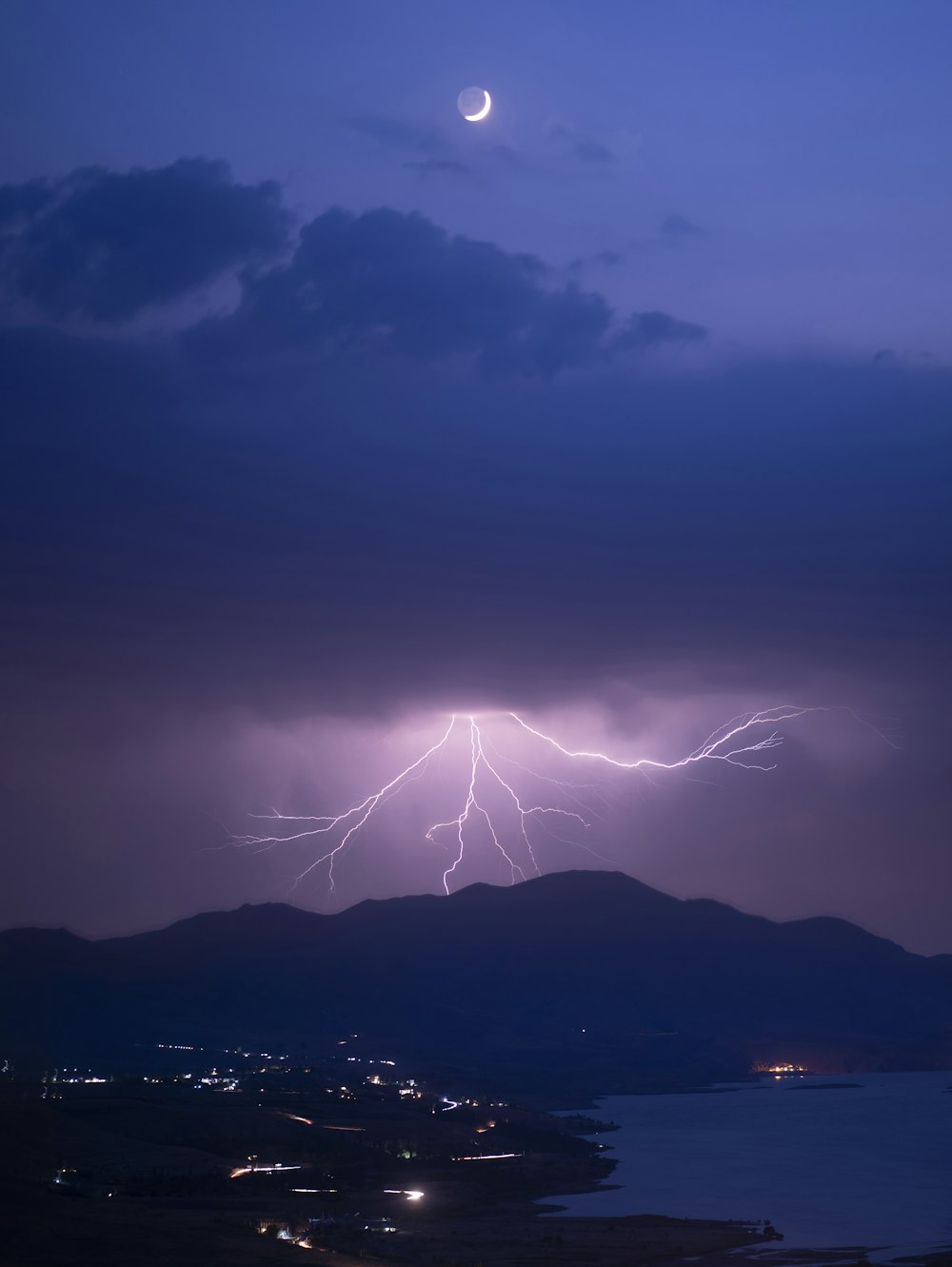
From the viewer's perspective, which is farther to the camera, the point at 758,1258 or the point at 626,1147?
the point at 626,1147

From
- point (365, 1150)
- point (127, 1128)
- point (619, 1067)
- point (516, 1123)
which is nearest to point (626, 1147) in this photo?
point (516, 1123)

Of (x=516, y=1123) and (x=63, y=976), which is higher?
(x=63, y=976)

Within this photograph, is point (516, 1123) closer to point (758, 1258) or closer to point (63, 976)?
point (758, 1258)

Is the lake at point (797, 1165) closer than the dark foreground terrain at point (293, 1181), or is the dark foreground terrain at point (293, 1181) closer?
the dark foreground terrain at point (293, 1181)

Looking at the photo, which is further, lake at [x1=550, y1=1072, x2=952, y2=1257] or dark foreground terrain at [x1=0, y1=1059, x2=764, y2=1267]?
lake at [x1=550, y1=1072, x2=952, y2=1257]

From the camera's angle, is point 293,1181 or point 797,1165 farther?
point 797,1165

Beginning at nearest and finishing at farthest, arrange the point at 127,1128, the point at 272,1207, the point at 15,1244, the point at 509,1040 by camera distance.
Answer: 1. the point at 15,1244
2. the point at 272,1207
3. the point at 127,1128
4. the point at 509,1040

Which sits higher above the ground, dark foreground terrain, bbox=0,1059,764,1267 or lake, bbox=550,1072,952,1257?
dark foreground terrain, bbox=0,1059,764,1267

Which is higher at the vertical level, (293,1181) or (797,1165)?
(293,1181)
